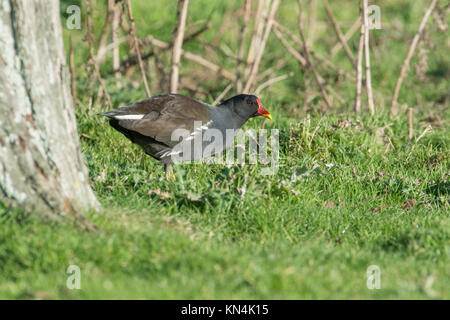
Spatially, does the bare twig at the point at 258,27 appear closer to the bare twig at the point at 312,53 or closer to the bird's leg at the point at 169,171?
the bare twig at the point at 312,53

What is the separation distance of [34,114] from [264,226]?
1.71m

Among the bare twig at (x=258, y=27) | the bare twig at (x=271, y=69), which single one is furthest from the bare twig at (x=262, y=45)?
the bare twig at (x=271, y=69)

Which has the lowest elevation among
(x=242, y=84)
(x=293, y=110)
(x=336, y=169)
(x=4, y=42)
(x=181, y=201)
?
(x=181, y=201)

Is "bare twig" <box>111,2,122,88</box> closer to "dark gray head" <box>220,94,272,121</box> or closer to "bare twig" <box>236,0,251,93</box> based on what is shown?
"bare twig" <box>236,0,251,93</box>

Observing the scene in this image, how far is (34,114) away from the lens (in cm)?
356

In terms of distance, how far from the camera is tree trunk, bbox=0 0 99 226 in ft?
11.4

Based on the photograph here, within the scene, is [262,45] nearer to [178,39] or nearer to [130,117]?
[178,39]

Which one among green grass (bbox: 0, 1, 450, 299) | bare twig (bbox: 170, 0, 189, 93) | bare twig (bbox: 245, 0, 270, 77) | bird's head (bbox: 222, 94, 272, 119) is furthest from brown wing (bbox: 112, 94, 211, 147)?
bare twig (bbox: 245, 0, 270, 77)

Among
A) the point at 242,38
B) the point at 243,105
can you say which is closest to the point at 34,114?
the point at 243,105

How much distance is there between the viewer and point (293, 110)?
7.46 m

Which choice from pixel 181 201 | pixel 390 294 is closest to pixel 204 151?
pixel 181 201

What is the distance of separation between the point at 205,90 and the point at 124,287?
17.9 ft

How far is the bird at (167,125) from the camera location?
5.02m

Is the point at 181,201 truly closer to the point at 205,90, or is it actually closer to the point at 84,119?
the point at 84,119
